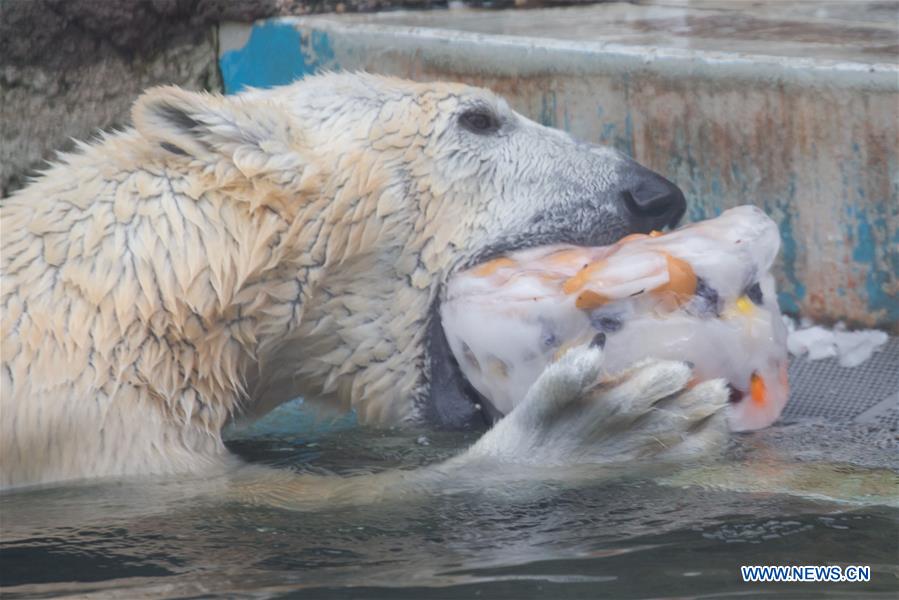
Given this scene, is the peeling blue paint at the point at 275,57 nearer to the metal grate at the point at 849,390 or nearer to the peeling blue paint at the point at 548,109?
the peeling blue paint at the point at 548,109

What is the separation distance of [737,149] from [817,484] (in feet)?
4.21

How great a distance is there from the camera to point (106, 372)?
2707 mm

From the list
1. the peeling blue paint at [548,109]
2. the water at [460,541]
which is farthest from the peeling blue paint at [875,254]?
the peeling blue paint at [548,109]

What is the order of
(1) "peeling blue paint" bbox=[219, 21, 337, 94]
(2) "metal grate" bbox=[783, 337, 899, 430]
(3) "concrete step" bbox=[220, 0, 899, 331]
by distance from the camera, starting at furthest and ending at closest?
(1) "peeling blue paint" bbox=[219, 21, 337, 94] < (3) "concrete step" bbox=[220, 0, 899, 331] < (2) "metal grate" bbox=[783, 337, 899, 430]

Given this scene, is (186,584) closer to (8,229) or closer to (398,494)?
(398,494)

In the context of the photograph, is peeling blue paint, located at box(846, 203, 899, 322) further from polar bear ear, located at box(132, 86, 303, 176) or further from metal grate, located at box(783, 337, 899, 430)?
polar bear ear, located at box(132, 86, 303, 176)

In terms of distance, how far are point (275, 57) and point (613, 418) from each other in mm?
2531

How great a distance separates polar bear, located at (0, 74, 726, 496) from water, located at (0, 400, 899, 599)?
0.13 m

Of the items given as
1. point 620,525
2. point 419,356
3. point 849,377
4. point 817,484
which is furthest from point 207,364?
point 849,377

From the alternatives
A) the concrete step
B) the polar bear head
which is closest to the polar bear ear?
the polar bear head

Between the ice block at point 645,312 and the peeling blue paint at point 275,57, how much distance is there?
1.82 metres

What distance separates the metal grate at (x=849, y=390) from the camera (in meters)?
3.06

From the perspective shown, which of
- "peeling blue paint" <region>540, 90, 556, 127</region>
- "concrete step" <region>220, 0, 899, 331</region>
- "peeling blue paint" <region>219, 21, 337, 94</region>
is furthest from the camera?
"peeling blue paint" <region>219, 21, 337, 94</region>

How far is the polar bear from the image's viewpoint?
2689mm
